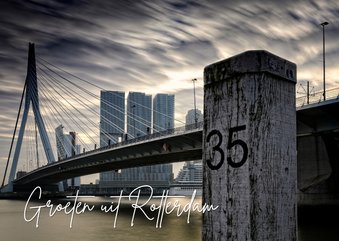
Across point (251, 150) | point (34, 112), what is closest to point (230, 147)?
point (251, 150)

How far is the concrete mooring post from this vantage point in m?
2.18

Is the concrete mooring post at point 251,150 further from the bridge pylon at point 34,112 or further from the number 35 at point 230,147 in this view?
the bridge pylon at point 34,112

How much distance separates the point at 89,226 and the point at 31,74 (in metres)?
55.0

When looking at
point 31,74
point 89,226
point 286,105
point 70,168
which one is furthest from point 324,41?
point 31,74

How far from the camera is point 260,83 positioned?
2320mm

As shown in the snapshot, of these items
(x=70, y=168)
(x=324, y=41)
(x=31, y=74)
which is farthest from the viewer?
(x=31, y=74)

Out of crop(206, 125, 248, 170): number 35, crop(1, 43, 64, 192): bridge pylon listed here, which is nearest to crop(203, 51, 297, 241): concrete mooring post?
crop(206, 125, 248, 170): number 35

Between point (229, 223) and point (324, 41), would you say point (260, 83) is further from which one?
point (324, 41)

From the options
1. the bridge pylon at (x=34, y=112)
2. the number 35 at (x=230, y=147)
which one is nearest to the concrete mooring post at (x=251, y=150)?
the number 35 at (x=230, y=147)

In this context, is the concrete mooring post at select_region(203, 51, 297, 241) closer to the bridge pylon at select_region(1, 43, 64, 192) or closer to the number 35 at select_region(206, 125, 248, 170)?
the number 35 at select_region(206, 125, 248, 170)

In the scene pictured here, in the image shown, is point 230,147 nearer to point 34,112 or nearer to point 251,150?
point 251,150

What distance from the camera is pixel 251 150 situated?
2.21m

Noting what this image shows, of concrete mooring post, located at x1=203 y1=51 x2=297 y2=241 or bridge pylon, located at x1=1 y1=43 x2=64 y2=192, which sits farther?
bridge pylon, located at x1=1 y1=43 x2=64 y2=192

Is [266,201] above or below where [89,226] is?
above
